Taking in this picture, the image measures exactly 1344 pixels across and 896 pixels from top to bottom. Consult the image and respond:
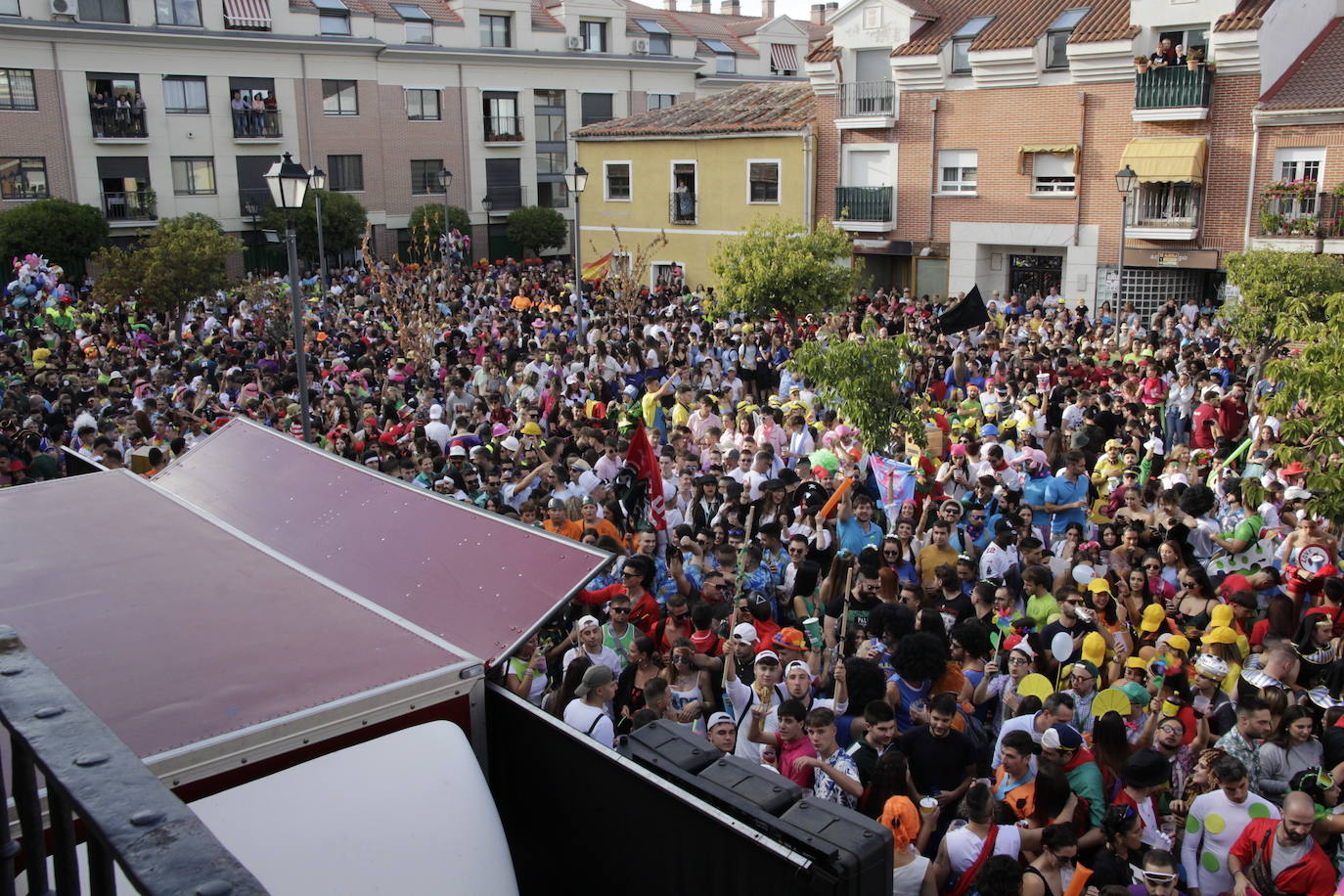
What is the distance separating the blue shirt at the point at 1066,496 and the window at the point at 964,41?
21747 mm

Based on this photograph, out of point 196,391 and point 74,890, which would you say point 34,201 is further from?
point 74,890

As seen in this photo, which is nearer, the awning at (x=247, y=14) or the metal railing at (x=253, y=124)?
the awning at (x=247, y=14)

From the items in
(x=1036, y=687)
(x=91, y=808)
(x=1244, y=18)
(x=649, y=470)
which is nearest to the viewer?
(x=91, y=808)

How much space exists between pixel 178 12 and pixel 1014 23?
83.2 ft

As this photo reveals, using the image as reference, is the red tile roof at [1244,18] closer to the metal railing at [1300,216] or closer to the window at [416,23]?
the metal railing at [1300,216]

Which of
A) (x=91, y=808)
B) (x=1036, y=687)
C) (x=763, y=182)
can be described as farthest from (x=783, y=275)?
Result: (x=91, y=808)

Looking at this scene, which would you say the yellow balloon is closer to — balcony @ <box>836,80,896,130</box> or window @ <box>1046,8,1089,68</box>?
window @ <box>1046,8,1089,68</box>

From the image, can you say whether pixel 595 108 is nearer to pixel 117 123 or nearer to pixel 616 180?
pixel 616 180

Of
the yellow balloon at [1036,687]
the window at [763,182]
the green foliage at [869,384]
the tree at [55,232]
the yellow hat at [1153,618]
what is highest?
the window at [763,182]

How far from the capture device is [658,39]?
4691 centimetres

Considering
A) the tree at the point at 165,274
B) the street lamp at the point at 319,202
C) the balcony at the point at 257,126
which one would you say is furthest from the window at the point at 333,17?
the tree at the point at 165,274

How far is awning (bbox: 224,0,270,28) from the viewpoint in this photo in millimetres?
37219

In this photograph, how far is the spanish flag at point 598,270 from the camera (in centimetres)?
3164

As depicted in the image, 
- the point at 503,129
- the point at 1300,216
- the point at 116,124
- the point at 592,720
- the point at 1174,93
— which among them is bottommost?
the point at 592,720
